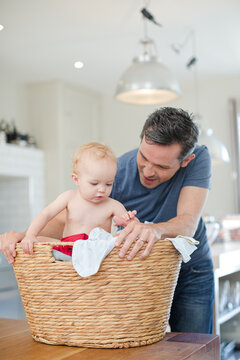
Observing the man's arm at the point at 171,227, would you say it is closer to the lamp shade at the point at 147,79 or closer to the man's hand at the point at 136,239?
the man's hand at the point at 136,239

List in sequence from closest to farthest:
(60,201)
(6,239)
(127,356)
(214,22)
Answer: (127,356)
(6,239)
(60,201)
(214,22)

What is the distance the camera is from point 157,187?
1.38 m

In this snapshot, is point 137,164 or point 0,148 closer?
point 137,164

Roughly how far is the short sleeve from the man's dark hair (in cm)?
11

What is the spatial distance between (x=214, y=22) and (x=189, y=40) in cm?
41

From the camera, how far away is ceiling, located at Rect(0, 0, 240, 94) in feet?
11.8

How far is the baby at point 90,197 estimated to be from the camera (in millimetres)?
1122

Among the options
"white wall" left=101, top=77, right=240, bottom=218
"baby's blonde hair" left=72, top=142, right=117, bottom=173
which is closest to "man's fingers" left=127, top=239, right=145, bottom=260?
"baby's blonde hair" left=72, top=142, right=117, bottom=173

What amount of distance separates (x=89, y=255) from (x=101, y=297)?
85 mm

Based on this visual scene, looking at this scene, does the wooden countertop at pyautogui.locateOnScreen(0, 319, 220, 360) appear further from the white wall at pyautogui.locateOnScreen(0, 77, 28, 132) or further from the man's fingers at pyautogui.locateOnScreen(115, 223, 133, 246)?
the white wall at pyautogui.locateOnScreen(0, 77, 28, 132)

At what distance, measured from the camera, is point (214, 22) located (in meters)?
3.92

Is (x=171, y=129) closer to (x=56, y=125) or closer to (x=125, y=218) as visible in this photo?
(x=125, y=218)

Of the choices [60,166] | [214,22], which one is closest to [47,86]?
[60,166]

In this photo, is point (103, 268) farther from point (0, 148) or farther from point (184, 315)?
point (0, 148)
